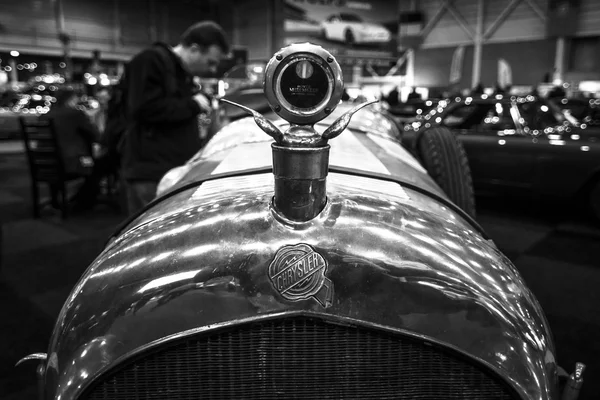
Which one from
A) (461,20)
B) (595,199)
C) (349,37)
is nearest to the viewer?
(595,199)

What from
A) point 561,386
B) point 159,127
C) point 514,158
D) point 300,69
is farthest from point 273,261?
point 514,158

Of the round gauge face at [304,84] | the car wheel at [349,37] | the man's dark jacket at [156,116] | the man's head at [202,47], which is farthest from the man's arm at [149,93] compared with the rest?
the car wheel at [349,37]

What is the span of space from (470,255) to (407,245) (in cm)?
15

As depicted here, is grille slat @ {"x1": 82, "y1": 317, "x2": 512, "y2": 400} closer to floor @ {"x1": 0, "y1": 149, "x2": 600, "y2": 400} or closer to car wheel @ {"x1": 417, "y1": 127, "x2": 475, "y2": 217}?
car wheel @ {"x1": 417, "y1": 127, "x2": 475, "y2": 217}

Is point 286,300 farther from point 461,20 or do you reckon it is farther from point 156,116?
point 461,20

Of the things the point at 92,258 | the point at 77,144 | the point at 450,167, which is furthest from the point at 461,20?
the point at 450,167

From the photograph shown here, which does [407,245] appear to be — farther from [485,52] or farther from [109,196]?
[485,52]

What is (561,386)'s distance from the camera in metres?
1.01

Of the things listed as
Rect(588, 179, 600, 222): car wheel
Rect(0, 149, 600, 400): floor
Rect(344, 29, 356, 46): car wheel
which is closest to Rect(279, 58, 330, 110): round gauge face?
Rect(0, 149, 600, 400): floor

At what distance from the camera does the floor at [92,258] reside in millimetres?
2584

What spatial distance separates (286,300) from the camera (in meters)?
0.83

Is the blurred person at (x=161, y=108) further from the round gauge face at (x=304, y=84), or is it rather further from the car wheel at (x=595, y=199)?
the car wheel at (x=595, y=199)

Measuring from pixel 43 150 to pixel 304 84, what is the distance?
4879 mm

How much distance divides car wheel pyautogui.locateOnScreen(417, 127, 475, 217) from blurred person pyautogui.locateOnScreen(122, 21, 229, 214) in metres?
1.31
